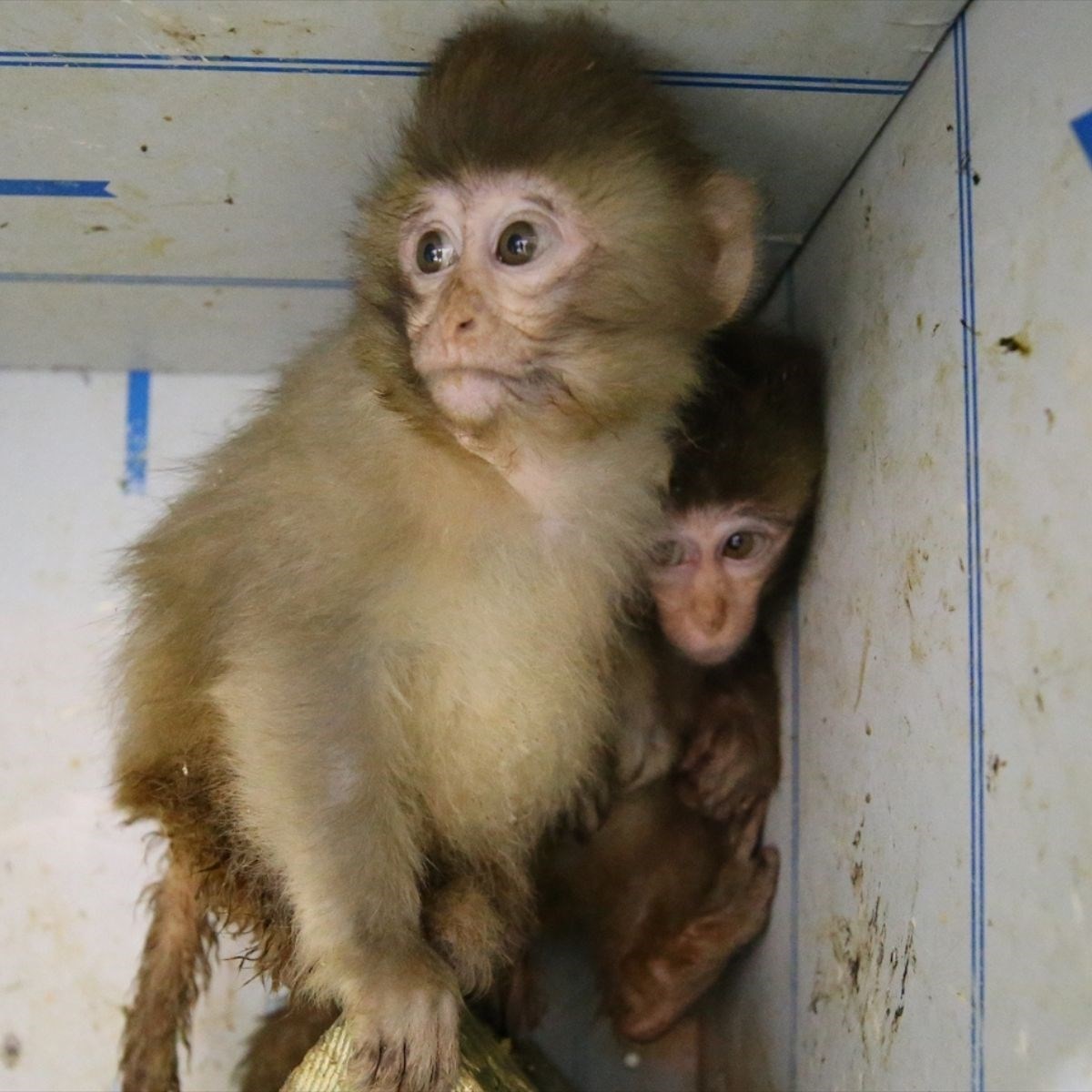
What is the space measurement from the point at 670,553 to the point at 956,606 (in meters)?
0.83

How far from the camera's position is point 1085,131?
1.37 m

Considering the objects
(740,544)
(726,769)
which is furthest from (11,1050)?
(740,544)

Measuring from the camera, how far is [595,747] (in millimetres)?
2223

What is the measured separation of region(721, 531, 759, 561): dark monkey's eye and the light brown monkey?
286 mm

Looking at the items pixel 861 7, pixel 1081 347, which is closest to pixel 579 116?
pixel 861 7

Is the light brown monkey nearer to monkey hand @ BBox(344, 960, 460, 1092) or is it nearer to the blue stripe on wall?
monkey hand @ BBox(344, 960, 460, 1092)

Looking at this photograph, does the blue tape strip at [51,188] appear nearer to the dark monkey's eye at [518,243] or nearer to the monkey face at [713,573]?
the dark monkey's eye at [518,243]

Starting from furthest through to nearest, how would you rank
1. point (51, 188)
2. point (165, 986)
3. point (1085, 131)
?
point (165, 986) < point (51, 188) < point (1085, 131)

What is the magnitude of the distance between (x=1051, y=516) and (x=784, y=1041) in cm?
128

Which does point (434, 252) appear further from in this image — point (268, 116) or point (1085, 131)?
point (1085, 131)

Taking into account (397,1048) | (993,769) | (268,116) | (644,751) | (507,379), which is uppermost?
(268,116)

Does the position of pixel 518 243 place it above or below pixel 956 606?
above

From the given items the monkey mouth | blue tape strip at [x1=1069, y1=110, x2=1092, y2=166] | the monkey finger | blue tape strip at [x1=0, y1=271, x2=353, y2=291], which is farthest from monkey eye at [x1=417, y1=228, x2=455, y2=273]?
the monkey finger

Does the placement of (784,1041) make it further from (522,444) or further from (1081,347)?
(1081,347)
